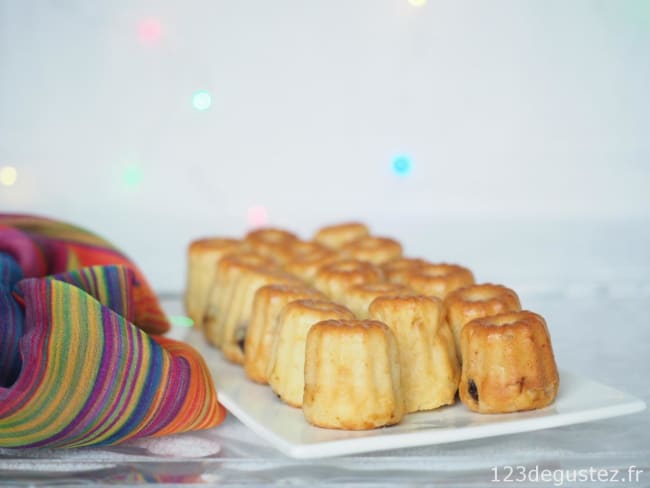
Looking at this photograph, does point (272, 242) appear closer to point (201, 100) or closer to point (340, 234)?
point (340, 234)

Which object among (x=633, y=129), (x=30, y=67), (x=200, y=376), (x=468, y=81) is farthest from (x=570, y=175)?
(x=200, y=376)

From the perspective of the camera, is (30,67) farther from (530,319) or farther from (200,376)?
(530,319)

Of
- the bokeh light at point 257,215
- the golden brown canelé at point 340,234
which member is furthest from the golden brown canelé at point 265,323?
the bokeh light at point 257,215

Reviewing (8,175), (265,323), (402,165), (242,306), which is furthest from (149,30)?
(265,323)

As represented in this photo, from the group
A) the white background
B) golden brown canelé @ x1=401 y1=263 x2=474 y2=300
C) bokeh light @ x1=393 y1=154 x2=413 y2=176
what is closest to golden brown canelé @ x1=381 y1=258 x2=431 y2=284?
golden brown canelé @ x1=401 y1=263 x2=474 y2=300

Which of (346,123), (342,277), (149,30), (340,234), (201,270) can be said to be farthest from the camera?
(346,123)

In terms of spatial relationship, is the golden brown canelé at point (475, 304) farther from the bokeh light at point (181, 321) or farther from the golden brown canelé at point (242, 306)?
the bokeh light at point (181, 321)

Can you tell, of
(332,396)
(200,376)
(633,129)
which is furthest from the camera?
(633,129)
